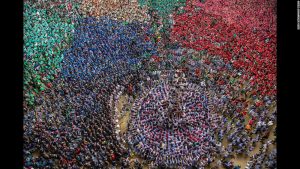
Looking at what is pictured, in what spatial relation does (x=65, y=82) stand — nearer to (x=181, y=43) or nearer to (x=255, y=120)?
(x=181, y=43)

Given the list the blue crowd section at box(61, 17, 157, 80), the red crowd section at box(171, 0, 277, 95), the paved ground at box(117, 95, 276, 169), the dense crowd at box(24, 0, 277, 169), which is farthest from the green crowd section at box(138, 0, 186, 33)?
the paved ground at box(117, 95, 276, 169)

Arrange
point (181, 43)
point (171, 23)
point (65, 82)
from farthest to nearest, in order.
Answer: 1. point (171, 23)
2. point (181, 43)
3. point (65, 82)

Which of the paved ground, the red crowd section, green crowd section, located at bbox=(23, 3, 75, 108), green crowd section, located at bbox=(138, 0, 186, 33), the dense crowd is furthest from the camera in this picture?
green crowd section, located at bbox=(138, 0, 186, 33)

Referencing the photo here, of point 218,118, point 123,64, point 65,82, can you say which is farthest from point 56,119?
point 218,118

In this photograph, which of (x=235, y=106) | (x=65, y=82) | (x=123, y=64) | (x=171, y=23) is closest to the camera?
(x=235, y=106)

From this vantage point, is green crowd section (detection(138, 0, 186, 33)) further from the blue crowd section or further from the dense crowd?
the blue crowd section

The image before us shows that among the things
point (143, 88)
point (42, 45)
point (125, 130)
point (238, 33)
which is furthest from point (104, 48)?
point (238, 33)
